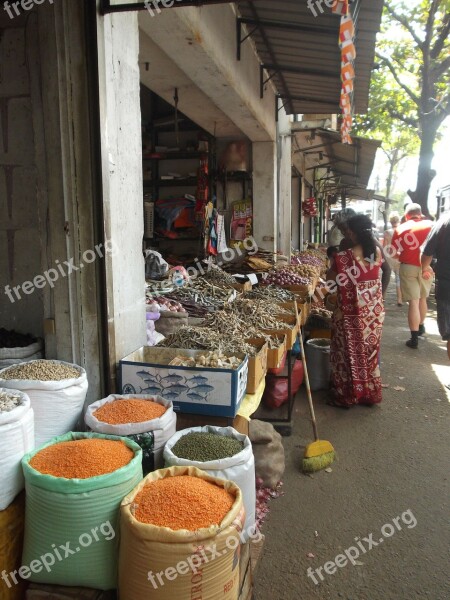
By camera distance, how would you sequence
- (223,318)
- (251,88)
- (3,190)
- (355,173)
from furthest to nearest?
(355,173), (251,88), (223,318), (3,190)

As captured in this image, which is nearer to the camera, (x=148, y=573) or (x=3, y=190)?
(x=148, y=573)

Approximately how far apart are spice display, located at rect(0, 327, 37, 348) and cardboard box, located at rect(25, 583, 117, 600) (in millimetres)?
1457

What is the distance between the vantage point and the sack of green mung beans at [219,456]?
2.25m

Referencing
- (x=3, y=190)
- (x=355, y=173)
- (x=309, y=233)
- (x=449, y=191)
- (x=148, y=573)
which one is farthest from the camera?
(x=309, y=233)

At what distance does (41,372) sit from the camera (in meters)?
2.54

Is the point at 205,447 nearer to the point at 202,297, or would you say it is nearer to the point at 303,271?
the point at 202,297

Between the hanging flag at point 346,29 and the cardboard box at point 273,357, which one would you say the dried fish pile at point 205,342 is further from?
the hanging flag at point 346,29

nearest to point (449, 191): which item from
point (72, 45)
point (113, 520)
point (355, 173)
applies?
point (355, 173)

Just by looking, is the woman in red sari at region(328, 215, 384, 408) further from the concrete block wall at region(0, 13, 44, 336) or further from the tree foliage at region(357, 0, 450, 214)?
the tree foliage at region(357, 0, 450, 214)

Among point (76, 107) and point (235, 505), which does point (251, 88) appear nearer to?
point (76, 107)

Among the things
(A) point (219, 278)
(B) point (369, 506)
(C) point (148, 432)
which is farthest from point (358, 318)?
(C) point (148, 432)

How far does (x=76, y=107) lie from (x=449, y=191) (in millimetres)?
14550

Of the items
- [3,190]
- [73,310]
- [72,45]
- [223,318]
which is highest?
[72,45]

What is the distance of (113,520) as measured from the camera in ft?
6.42
